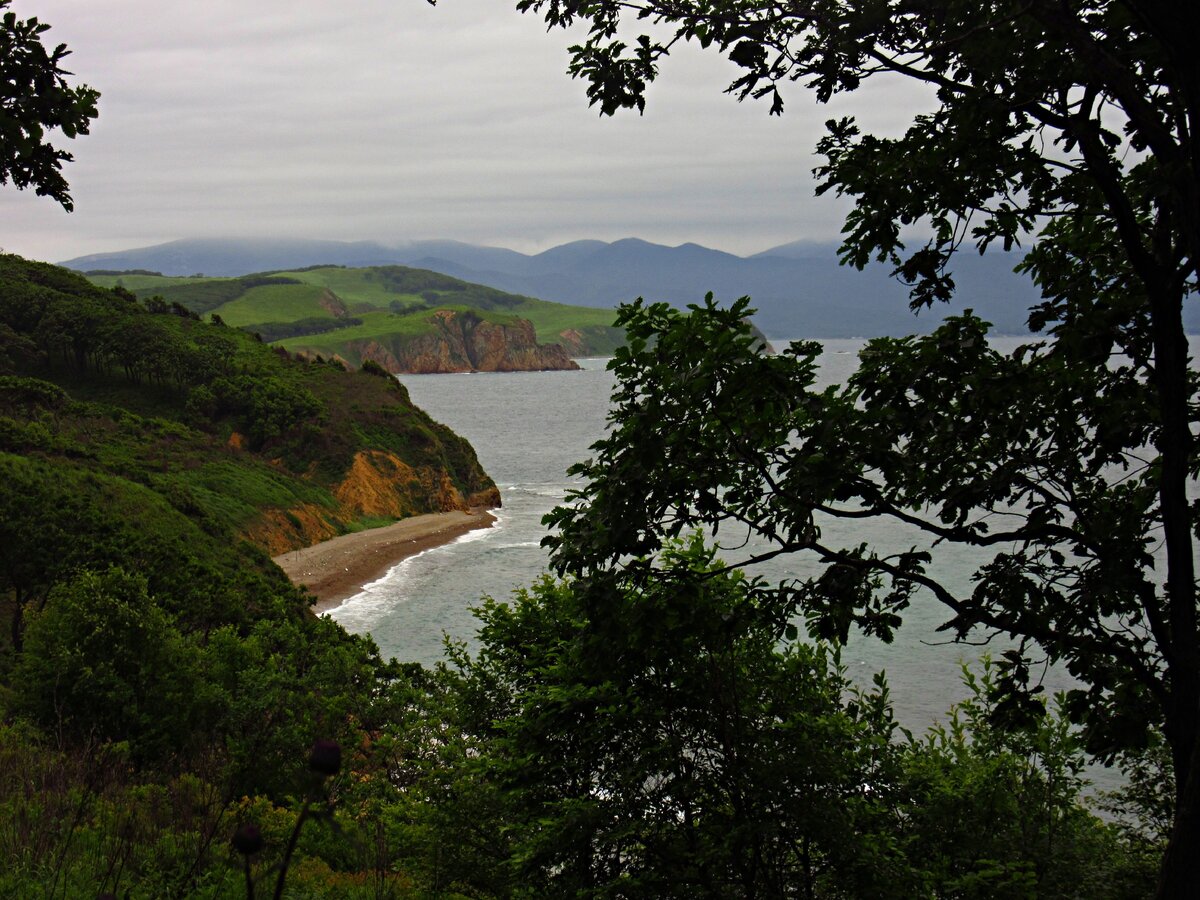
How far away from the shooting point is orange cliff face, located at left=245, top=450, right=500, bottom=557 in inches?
2516

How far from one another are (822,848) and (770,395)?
5175 mm

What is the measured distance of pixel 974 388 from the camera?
8617mm

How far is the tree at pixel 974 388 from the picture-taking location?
7879 mm

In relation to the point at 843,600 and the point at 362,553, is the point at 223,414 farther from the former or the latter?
the point at 843,600

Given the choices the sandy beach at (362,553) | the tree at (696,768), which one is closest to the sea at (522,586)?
the sandy beach at (362,553)

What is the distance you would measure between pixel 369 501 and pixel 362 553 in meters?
12.3

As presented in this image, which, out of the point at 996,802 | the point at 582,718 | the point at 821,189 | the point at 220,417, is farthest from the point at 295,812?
the point at 220,417

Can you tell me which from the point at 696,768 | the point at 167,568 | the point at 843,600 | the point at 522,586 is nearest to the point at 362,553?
the point at 167,568

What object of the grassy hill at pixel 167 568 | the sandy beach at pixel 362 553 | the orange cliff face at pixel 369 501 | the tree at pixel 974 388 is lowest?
the sandy beach at pixel 362 553

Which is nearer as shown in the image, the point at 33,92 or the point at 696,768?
the point at 33,92

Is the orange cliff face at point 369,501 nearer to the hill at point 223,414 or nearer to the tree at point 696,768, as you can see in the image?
the hill at point 223,414

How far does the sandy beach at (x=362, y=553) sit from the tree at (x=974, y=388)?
4561 centimetres

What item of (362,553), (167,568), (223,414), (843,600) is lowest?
(362,553)

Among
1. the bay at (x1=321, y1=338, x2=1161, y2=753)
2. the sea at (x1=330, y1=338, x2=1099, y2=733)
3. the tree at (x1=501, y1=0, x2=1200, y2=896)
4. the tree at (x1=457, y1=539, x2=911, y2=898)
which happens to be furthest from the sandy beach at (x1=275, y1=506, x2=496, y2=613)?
the tree at (x1=501, y1=0, x2=1200, y2=896)
